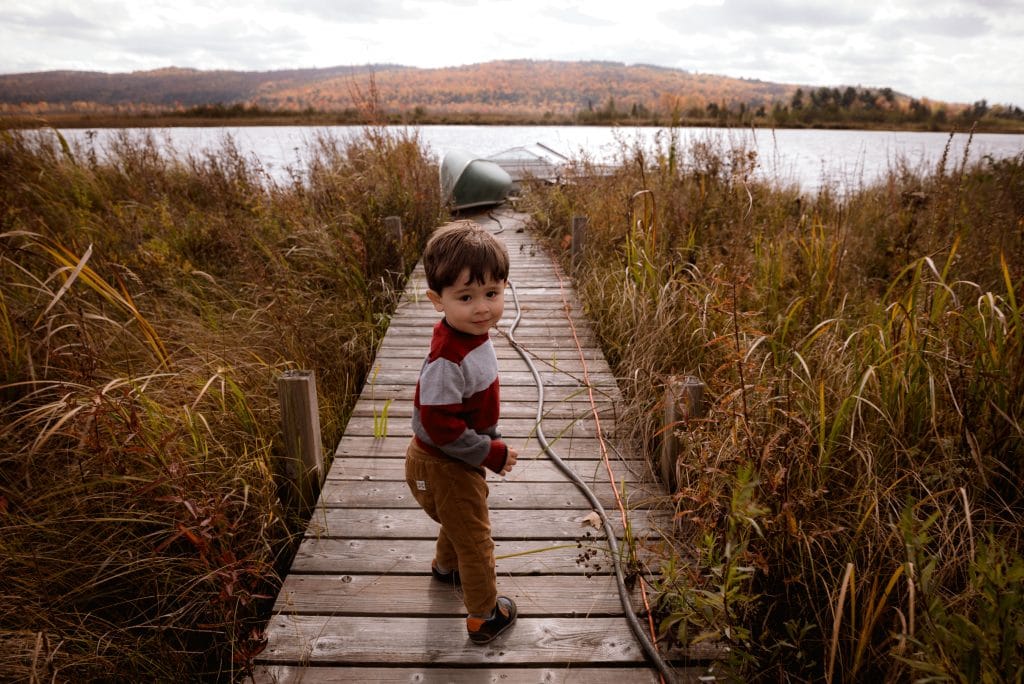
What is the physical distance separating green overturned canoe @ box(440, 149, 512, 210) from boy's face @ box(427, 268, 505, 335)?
653 centimetres

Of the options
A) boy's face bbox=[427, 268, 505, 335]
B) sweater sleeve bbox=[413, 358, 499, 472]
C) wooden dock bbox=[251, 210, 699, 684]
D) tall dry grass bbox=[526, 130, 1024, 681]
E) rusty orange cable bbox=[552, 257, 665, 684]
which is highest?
boy's face bbox=[427, 268, 505, 335]

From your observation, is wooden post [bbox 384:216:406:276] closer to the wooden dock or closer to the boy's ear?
the wooden dock

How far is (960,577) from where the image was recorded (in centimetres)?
173

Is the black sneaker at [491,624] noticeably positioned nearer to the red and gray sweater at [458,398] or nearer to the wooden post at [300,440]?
the red and gray sweater at [458,398]

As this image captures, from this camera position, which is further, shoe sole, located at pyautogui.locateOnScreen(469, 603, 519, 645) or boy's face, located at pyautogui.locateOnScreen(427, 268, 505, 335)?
shoe sole, located at pyautogui.locateOnScreen(469, 603, 519, 645)

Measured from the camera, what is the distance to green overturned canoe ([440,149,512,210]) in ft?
26.6

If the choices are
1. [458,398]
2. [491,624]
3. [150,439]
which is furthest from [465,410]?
[150,439]

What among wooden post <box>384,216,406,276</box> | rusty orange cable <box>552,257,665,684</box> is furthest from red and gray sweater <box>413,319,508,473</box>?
wooden post <box>384,216,406,276</box>

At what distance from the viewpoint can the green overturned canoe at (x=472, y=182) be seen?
810 centimetres

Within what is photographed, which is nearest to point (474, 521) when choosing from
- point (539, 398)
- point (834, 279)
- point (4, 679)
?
point (4, 679)

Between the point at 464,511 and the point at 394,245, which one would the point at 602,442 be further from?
the point at 394,245

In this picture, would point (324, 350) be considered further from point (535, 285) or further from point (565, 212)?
point (565, 212)

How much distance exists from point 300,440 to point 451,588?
34.6 inches

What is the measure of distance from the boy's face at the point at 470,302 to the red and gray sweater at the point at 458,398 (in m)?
0.06
